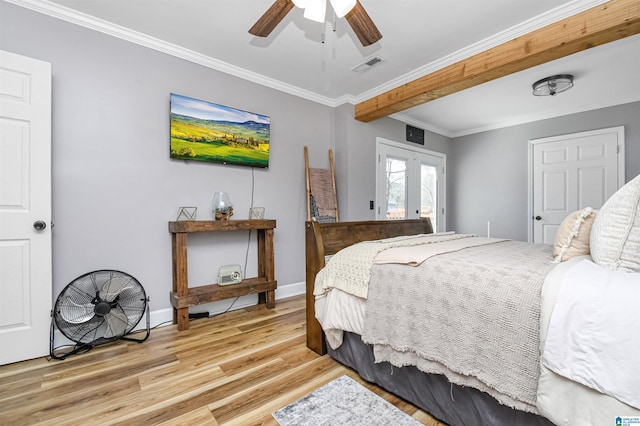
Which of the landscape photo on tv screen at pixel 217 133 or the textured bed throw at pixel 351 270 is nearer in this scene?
the textured bed throw at pixel 351 270

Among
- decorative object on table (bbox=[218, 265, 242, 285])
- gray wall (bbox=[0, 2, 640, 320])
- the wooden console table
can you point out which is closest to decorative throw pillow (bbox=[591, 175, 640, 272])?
the wooden console table

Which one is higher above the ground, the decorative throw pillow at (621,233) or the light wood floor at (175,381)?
the decorative throw pillow at (621,233)

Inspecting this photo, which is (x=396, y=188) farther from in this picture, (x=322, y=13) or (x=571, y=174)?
(x=322, y=13)

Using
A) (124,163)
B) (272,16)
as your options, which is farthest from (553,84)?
(124,163)

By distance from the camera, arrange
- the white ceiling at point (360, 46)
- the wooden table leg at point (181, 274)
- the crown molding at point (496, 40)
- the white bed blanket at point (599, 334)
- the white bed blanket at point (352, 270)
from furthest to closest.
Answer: the wooden table leg at point (181, 274), the white ceiling at point (360, 46), the crown molding at point (496, 40), the white bed blanket at point (352, 270), the white bed blanket at point (599, 334)

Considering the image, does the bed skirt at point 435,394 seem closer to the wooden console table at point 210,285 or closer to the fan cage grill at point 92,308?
the wooden console table at point 210,285

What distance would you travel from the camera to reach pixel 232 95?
3.06 meters

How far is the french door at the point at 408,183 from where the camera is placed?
420 centimetres

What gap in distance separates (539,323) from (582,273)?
251mm

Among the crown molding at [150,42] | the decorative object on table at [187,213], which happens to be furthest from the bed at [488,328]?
the crown molding at [150,42]

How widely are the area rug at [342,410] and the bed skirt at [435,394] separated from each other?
0.32ft

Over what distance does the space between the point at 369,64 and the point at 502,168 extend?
3.18 meters

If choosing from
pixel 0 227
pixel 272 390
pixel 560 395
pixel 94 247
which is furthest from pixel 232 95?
pixel 560 395

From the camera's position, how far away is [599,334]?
89 cm
